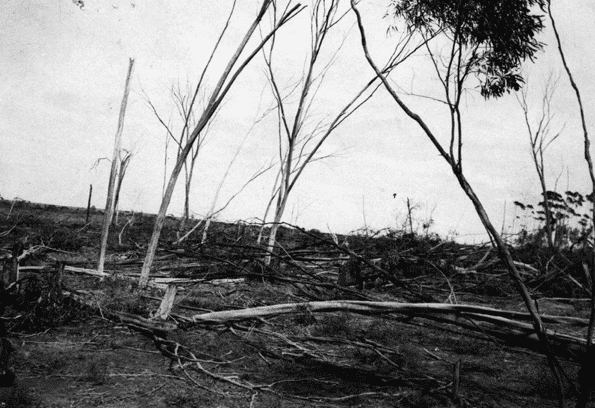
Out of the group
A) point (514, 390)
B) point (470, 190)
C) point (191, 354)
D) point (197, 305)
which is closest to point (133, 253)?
point (197, 305)

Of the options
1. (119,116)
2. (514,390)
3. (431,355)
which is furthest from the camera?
(119,116)

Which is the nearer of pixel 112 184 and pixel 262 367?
pixel 262 367

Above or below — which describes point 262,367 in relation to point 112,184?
below

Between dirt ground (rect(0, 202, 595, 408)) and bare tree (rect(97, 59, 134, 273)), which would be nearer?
dirt ground (rect(0, 202, 595, 408))

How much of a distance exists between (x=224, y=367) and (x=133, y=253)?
7.95m

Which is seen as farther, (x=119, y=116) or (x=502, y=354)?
(x=119, y=116)

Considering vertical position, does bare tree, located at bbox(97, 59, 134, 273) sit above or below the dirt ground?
above

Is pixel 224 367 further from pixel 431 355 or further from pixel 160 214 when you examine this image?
pixel 160 214

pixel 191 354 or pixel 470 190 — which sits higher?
pixel 470 190

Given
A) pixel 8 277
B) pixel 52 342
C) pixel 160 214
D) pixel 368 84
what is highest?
pixel 368 84

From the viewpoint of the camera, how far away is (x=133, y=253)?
10727 millimetres

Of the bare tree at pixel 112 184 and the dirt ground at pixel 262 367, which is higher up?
the bare tree at pixel 112 184

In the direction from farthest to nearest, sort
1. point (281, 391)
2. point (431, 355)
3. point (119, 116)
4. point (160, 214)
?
point (119, 116), point (160, 214), point (431, 355), point (281, 391)

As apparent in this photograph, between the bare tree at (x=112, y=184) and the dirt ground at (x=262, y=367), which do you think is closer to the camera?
the dirt ground at (x=262, y=367)
